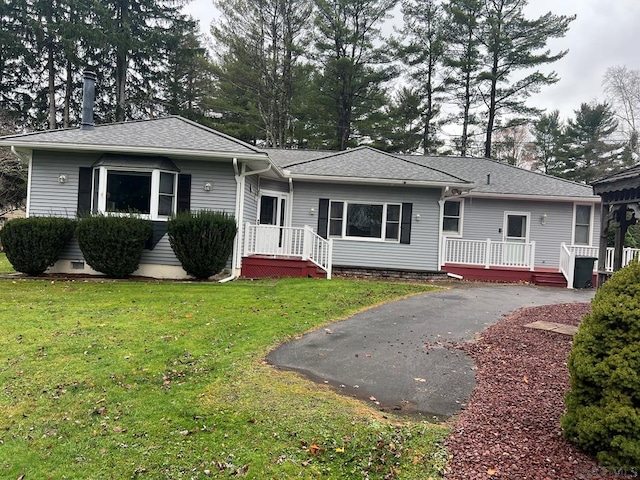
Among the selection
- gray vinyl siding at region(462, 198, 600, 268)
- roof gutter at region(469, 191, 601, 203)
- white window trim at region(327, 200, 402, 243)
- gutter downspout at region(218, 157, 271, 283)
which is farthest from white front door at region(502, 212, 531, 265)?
A: gutter downspout at region(218, 157, 271, 283)

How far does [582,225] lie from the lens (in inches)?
575

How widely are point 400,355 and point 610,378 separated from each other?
2.53 metres

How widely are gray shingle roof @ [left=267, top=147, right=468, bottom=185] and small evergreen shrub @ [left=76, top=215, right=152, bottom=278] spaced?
4.92 meters

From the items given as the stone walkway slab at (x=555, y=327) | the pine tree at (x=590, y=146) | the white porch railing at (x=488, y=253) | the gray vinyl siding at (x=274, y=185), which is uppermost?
the pine tree at (x=590, y=146)

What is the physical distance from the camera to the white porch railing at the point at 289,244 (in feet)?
36.7

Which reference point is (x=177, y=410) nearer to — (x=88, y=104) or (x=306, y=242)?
(x=306, y=242)

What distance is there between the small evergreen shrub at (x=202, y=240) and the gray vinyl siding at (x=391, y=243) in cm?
366

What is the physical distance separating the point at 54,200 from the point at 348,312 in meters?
8.46

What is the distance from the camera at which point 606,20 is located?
23.8m

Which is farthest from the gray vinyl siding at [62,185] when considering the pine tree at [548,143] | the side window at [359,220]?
the pine tree at [548,143]

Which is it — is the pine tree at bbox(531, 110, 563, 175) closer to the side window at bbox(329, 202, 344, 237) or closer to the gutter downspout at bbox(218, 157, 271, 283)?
the side window at bbox(329, 202, 344, 237)

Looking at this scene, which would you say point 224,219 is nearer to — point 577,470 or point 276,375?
point 276,375

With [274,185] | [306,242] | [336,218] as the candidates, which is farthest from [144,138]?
[336,218]

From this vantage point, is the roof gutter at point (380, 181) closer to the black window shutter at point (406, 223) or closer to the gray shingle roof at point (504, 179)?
the black window shutter at point (406, 223)
